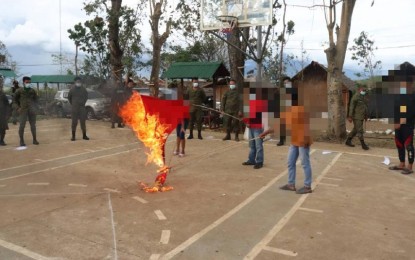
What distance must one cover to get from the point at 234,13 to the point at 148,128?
7.52 m

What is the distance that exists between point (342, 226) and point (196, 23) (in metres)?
23.5

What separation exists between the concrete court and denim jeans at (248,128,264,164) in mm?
289

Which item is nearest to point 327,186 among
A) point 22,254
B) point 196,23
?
point 22,254

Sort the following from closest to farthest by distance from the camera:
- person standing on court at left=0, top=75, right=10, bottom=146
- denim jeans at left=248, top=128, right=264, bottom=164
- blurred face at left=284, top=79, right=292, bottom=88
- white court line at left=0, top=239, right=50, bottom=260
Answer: white court line at left=0, top=239, right=50, bottom=260 → blurred face at left=284, top=79, right=292, bottom=88 → denim jeans at left=248, top=128, right=264, bottom=164 → person standing on court at left=0, top=75, right=10, bottom=146

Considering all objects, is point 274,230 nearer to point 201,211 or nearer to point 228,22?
point 201,211

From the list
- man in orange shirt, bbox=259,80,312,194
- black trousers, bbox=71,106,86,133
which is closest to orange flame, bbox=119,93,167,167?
man in orange shirt, bbox=259,80,312,194

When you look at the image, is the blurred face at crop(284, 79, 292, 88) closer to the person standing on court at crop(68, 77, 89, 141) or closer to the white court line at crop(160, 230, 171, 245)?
the white court line at crop(160, 230, 171, 245)

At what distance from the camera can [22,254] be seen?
3871 millimetres

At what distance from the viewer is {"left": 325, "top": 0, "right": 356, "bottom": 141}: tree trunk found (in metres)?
12.6

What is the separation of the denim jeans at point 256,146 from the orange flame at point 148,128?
2.32 meters

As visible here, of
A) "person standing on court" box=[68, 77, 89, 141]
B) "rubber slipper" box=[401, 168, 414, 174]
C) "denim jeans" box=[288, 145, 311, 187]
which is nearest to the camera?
"denim jeans" box=[288, 145, 311, 187]

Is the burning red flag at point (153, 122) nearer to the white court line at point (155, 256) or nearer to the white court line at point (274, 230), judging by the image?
the white court line at point (274, 230)

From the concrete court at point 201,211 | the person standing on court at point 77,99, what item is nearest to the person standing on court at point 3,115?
the person standing on court at point 77,99

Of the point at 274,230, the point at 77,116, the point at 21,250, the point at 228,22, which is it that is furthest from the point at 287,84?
the point at 77,116
